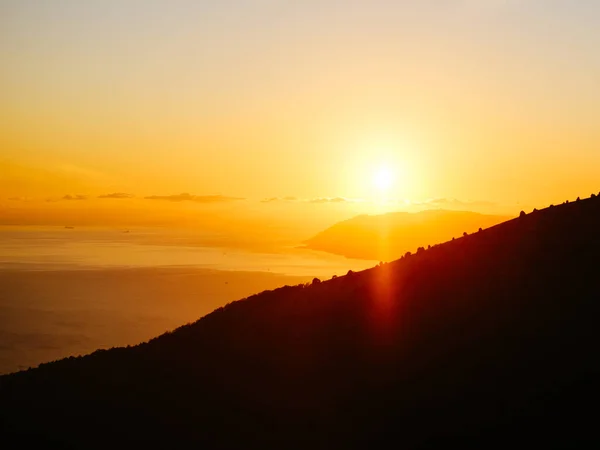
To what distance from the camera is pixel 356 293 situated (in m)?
34.3

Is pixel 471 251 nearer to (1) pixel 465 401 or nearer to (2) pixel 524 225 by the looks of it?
(2) pixel 524 225

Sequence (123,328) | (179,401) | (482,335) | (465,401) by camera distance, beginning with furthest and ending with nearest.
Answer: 1. (123,328)
2. (179,401)
3. (482,335)
4. (465,401)

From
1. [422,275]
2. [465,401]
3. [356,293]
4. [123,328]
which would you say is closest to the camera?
[465,401]

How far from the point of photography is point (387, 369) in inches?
1049

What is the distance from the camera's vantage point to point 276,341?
106 ft

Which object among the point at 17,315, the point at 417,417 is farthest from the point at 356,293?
the point at 17,315

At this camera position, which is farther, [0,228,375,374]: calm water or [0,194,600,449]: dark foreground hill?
[0,228,375,374]: calm water

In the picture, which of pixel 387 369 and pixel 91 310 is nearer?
pixel 387 369

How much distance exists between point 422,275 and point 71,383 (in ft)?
67.2

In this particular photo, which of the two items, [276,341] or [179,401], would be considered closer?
[179,401]

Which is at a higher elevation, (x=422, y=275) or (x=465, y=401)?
(x=422, y=275)

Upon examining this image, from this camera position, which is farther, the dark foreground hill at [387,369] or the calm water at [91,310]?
the calm water at [91,310]

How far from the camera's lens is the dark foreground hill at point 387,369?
21.6 m

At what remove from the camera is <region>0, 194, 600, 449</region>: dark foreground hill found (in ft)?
70.9
